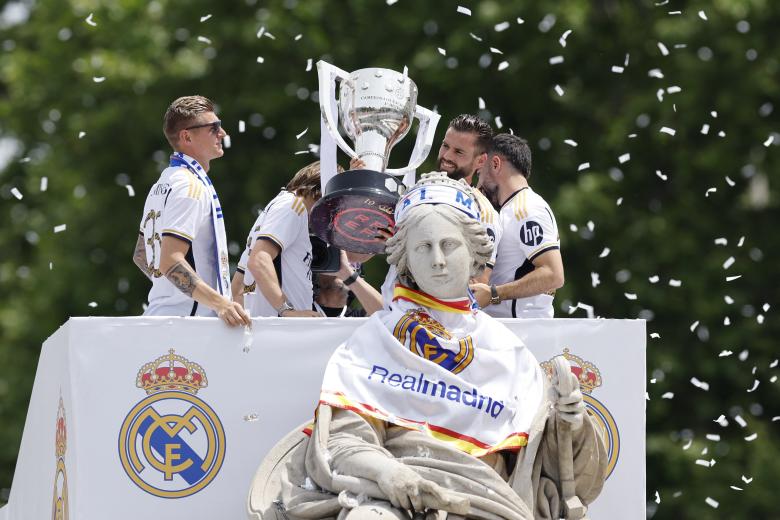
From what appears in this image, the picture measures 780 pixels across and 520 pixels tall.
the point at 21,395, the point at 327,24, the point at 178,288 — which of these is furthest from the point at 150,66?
the point at 178,288

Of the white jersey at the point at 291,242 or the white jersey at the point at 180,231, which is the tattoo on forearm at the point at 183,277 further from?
the white jersey at the point at 291,242

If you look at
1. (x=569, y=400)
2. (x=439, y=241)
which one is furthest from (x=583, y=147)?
(x=569, y=400)

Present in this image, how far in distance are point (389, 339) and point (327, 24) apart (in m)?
10.2

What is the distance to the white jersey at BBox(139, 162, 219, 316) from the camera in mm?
9398

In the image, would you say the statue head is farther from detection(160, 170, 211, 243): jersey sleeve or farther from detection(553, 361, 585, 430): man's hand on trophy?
detection(160, 170, 211, 243): jersey sleeve

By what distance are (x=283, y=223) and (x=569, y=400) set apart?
2.38 metres

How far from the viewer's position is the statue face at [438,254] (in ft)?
27.0

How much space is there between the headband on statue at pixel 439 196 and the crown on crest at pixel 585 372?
994 millimetres

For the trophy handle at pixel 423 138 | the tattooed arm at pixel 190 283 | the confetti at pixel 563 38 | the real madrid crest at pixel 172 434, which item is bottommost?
the real madrid crest at pixel 172 434

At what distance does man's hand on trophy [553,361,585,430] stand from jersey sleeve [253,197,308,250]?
7.41ft

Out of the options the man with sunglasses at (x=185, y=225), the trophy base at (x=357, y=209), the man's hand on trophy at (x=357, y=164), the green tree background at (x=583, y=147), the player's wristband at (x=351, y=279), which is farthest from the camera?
the green tree background at (x=583, y=147)

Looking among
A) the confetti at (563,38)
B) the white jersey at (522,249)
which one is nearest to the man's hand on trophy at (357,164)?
the white jersey at (522,249)

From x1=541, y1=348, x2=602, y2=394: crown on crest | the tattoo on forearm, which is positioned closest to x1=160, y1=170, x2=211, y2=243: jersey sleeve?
the tattoo on forearm

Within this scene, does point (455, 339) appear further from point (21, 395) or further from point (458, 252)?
point (21, 395)
